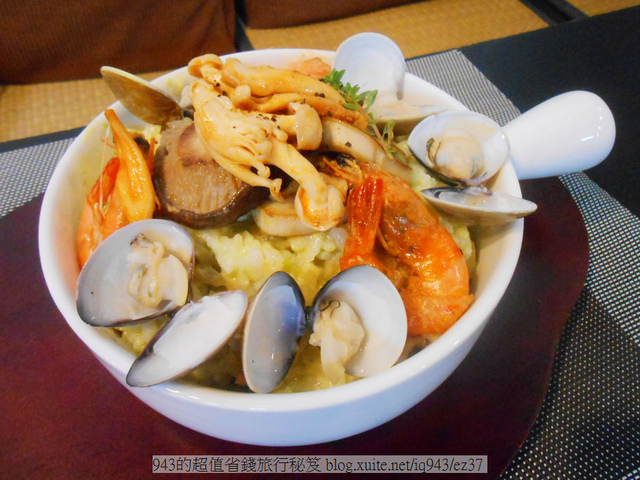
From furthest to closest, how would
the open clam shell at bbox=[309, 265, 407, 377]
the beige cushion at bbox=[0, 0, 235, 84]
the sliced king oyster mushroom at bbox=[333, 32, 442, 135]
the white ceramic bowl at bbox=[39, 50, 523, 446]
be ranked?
the beige cushion at bbox=[0, 0, 235, 84] < the sliced king oyster mushroom at bbox=[333, 32, 442, 135] < the open clam shell at bbox=[309, 265, 407, 377] < the white ceramic bowl at bbox=[39, 50, 523, 446]

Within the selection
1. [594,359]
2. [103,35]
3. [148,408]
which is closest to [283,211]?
[148,408]

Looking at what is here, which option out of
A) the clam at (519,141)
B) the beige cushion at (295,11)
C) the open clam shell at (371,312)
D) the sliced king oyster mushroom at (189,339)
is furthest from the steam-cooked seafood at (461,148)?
the beige cushion at (295,11)

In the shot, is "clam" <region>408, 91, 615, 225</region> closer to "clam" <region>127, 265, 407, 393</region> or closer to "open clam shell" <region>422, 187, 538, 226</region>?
"open clam shell" <region>422, 187, 538, 226</region>

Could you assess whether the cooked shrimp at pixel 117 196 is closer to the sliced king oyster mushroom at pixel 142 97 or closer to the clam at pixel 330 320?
the sliced king oyster mushroom at pixel 142 97

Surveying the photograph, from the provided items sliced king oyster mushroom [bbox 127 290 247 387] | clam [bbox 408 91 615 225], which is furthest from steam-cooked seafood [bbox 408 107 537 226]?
sliced king oyster mushroom [bbox 127 290 247 387]

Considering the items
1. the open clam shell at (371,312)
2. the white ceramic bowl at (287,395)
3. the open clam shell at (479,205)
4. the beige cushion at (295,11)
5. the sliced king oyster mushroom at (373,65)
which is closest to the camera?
the white ceramic bowl at (287,395)

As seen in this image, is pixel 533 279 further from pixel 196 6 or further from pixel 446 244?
pixel 196 6

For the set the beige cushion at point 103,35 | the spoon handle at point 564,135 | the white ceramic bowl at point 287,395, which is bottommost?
the beige cushion at point 103,35
